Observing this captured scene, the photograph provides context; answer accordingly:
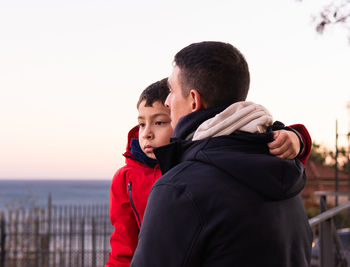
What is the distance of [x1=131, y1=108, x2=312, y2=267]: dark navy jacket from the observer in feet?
3.89

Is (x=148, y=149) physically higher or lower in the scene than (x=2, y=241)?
higher

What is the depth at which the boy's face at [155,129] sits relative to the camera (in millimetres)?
2107

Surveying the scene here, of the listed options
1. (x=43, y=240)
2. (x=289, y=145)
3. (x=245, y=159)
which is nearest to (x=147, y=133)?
(x=289, y=145)


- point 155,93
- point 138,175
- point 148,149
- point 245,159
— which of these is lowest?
point 138,175

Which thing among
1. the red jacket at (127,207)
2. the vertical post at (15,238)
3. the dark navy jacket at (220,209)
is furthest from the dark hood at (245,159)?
the vertical post at (15,238)

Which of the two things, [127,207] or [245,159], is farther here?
[127,207]

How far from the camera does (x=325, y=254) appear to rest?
4.89m

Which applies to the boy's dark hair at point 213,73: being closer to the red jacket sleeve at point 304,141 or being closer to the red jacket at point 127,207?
the red jacket sleeve at point 304,141

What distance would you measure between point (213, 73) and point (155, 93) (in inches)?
30.2

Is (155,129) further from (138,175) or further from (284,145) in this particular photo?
(284,145)

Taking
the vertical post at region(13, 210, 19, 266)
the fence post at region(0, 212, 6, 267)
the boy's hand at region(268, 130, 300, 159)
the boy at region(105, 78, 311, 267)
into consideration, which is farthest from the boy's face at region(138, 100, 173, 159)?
the vertical post at region(13, 210, 19, 266)

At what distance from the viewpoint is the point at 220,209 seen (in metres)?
1.20

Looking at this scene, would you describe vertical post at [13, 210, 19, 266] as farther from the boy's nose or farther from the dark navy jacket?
the dark navy jacket

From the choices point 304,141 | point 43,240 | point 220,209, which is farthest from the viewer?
point 43,240
